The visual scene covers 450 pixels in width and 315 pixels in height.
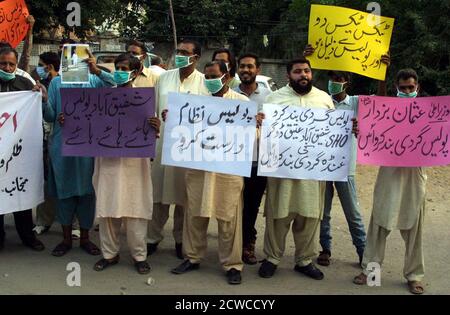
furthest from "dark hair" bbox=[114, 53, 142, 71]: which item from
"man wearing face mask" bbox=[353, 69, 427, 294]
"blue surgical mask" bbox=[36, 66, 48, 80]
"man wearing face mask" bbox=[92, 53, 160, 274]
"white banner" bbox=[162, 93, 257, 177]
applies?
"man wearing face mask" bbox=[353, 69, 427, 294]

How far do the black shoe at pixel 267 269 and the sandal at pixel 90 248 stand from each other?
154 centimetres

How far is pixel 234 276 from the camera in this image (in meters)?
4.15

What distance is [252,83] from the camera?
4.62 meters

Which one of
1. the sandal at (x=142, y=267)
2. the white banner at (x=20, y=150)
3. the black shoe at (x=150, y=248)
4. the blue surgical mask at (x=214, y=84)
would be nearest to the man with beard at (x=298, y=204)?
the blue surgical mask at (x=214, y=84)

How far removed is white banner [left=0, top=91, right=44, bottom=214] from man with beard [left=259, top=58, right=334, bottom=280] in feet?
6.82

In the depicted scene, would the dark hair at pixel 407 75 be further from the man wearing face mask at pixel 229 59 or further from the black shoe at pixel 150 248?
the black shoe at pixel 150 248

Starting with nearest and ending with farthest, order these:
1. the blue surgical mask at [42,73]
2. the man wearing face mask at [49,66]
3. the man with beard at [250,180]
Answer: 1. the man with beard at [250,180]
2. the man wearing face mask at [49,66]
3. the blue surgical mask at [42,73]

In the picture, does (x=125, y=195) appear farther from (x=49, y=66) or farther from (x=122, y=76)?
(x=49, y=66)

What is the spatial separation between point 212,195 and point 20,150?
177 cm

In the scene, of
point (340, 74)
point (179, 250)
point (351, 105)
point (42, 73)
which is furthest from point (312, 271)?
point (42, 73)

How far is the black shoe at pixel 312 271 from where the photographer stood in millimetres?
4287

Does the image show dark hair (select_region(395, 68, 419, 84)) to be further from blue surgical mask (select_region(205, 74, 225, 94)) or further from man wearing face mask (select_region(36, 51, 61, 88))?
man wearing face mask (select_region(36, 51, 61, 88))

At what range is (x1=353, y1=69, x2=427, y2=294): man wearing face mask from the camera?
13.3ft

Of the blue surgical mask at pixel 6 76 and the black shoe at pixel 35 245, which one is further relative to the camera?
the black shoe at pixel 35 245
